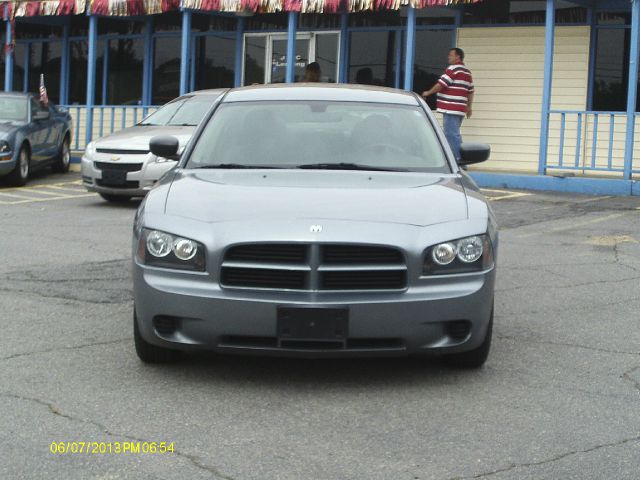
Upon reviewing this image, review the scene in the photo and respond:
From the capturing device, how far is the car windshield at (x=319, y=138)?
272 inches

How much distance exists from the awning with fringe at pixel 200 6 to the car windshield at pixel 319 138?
11066mm

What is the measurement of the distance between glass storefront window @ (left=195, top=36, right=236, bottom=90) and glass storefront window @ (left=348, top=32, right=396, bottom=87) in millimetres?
3034

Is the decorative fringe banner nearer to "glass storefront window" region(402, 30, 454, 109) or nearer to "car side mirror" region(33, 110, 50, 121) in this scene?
"car side mirror" region(33, 110, 50, 121)

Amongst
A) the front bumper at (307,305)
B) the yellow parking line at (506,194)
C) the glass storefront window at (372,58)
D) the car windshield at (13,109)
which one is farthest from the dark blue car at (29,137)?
the front bumper at (307,305)

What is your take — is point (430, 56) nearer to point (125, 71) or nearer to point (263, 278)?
point (125, 71)

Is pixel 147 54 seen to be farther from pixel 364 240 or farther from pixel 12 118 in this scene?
pixel 364 240

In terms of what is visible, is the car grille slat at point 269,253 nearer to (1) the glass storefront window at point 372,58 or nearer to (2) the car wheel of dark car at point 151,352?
(2) the car wheel of dark car at point 151,352

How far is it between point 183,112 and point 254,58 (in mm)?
8165

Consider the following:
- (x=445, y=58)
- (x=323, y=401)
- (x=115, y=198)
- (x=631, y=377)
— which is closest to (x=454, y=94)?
(x=445, y=58)

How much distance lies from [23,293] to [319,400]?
3529 mm

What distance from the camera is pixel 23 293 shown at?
A: 27.6 ft

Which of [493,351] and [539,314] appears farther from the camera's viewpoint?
[539,314]

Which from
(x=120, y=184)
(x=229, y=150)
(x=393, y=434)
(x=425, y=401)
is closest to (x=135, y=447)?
(x=393, y=434)

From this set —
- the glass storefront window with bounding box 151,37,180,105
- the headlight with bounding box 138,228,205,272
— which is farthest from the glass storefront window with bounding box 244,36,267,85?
the headlight with bounding box 138,228,205,272
